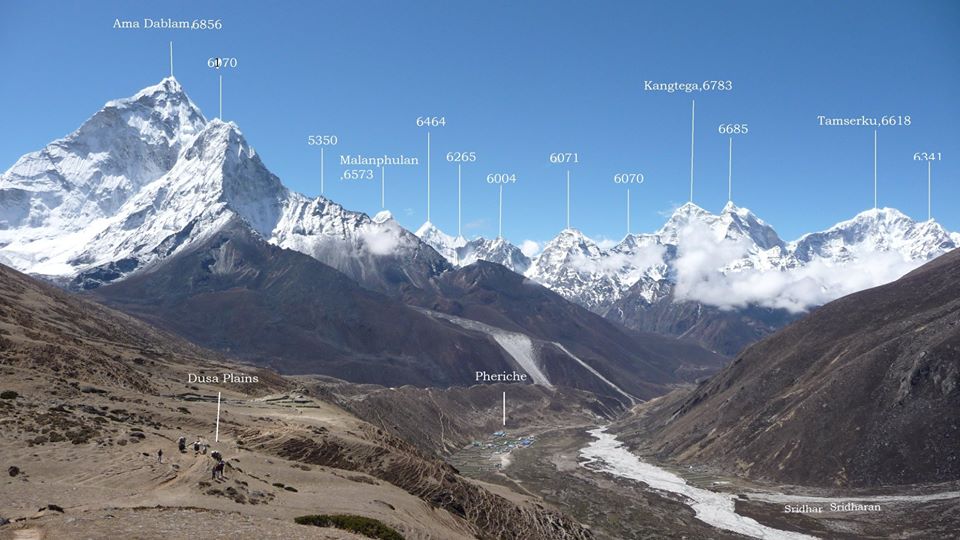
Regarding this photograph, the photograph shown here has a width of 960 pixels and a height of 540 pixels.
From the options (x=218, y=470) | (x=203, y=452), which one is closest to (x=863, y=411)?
(x=203, y=452)

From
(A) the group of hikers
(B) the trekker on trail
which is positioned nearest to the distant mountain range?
(A) the group of hikers

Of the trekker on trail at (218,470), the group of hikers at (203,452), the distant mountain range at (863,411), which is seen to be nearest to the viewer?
the trekker on trail at (218,470)

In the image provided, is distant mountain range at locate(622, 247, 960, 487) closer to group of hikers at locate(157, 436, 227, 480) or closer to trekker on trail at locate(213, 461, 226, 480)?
group of hikers at locate(157, 436, 227, 480)

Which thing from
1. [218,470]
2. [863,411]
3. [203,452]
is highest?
[218,470]

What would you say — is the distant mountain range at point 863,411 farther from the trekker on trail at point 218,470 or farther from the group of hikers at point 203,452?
the trekker on trail at point 218,470

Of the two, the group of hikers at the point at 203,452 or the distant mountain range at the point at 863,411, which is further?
the distant mountain range at the point at 863,411

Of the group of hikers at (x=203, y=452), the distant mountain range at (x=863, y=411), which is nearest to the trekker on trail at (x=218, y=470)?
the group of hikers at (x=203, y=452)

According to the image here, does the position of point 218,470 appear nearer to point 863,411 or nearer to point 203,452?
point 203,452

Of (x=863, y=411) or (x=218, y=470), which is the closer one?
(x=218, y=470)
